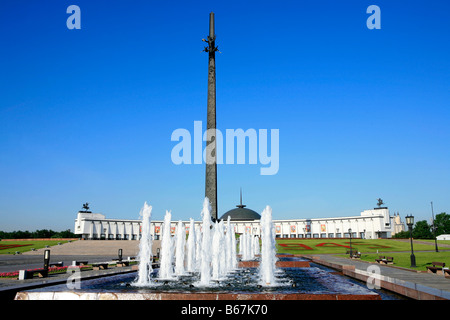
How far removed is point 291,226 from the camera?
98.6 m

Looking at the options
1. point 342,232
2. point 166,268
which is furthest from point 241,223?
point 166,268

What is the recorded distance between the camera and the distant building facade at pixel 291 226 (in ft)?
286

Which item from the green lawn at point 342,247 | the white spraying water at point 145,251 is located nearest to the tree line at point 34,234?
the green lawn at point 342,247

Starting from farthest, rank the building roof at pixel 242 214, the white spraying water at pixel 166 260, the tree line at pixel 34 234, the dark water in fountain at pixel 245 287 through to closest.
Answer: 1. the building roof at pixel 242 214
2. the tree line at pixel 34 234
3. the white spraying water at pixel 166 260
4. the dark water in fountain at pixel 245 287

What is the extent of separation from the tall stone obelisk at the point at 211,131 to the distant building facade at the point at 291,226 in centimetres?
6690

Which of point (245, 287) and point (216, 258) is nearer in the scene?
point (245, 287)

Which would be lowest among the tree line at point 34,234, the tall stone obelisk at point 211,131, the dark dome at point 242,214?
the tree line at point 34,234

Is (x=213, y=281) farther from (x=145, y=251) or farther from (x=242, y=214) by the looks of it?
(x=242, y=214)

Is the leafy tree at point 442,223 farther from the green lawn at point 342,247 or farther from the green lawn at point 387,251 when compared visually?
the green lawn at point 387,251

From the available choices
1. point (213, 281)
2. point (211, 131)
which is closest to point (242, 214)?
point (211, 131)

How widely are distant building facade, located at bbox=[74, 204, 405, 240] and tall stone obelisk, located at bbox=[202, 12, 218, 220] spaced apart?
66.9 metres

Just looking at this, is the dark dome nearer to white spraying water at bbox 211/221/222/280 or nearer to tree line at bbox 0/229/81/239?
tree line at bbox 0/229/81/239

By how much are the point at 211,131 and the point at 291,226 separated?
79.2 meters
